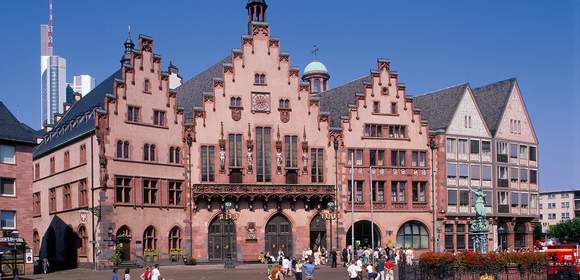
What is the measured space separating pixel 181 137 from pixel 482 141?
101 ft

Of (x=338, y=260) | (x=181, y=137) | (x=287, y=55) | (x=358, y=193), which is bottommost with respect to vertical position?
(x=338, y=260)

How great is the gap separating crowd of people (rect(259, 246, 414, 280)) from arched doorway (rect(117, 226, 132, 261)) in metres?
11.4

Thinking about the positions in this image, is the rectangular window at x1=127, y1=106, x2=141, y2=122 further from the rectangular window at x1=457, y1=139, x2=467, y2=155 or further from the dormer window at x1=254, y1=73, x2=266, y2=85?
the rectangular window at x1=457, y1=139, x2=467, y2=155

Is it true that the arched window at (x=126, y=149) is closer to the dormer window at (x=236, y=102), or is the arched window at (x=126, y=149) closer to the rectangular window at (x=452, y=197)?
the dormer window at (x=236, y=102)

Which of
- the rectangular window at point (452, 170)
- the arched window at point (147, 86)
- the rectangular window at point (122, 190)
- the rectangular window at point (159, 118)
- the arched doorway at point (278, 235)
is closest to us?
A: the rectangular window at point (122, 190)

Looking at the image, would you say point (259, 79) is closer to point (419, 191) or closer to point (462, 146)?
point (419, 191)

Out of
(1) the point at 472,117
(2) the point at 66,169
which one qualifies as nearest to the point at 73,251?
(2) the point at 66,169

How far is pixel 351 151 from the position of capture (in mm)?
81375

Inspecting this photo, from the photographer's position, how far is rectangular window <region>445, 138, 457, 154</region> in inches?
3346

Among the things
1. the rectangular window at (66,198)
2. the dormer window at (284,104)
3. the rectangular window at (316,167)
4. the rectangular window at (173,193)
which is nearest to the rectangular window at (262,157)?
the dormer window at (284,104)

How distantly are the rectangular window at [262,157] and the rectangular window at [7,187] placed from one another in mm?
21923

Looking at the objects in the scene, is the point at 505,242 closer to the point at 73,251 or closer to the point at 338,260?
the point at 338,260

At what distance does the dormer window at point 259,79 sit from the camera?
79.1 metres

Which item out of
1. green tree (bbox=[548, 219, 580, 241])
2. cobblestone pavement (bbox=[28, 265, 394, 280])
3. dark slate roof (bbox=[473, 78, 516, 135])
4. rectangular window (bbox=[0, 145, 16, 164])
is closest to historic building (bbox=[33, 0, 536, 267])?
dark slate roof (bbox=[473, 78, 516, 135])
